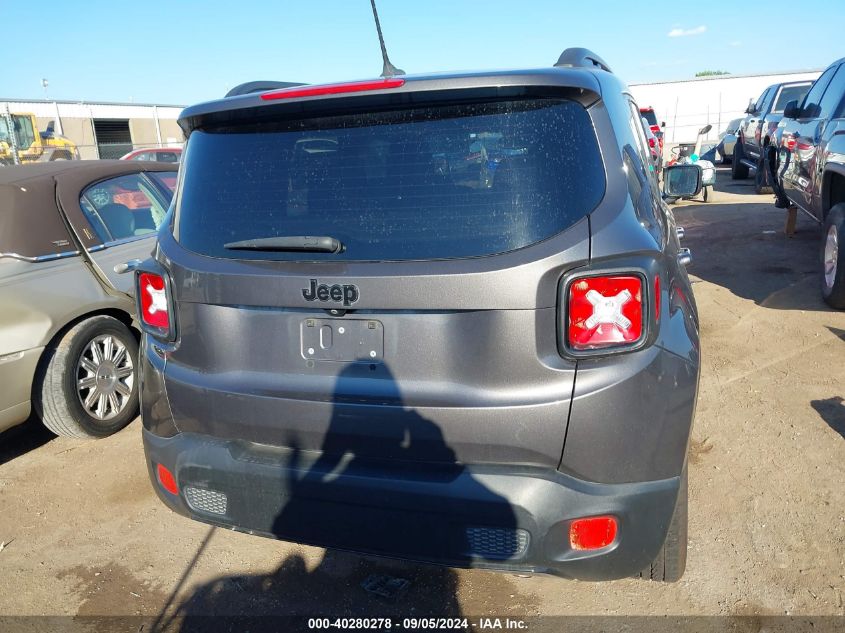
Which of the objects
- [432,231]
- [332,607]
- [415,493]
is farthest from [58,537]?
[432,231]

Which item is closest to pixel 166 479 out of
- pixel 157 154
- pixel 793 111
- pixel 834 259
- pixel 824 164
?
A: pixel 834 259

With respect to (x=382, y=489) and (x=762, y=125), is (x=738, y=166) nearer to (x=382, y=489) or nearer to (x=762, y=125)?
(x=762, y=125)

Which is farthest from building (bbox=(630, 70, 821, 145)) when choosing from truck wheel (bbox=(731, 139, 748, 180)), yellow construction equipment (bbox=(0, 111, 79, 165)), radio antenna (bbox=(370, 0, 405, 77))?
radio antenna (bbox=(370, 0, 405, 77))

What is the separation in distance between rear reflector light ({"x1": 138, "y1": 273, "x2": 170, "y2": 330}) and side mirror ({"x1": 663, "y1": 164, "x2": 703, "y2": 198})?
299 cm

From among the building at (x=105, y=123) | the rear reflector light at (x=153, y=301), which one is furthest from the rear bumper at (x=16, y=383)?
the building at (x=105, y=123)

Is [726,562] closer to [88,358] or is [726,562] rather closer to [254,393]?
[254,393]

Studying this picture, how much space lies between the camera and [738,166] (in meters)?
15.7

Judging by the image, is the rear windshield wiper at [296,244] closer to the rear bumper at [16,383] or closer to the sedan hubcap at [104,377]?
the rear bumper at [16,383]

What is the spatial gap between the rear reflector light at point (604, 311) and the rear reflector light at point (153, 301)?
141 cm

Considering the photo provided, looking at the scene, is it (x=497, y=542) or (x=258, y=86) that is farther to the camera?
(x=258, y=86)

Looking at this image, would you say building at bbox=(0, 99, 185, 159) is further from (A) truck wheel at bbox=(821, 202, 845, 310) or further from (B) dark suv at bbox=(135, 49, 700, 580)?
(B) dark suv at bbox=(135, 49, 700, 580)

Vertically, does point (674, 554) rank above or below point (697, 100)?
below

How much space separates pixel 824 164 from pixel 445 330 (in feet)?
17.6

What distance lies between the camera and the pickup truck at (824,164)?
5.44m
